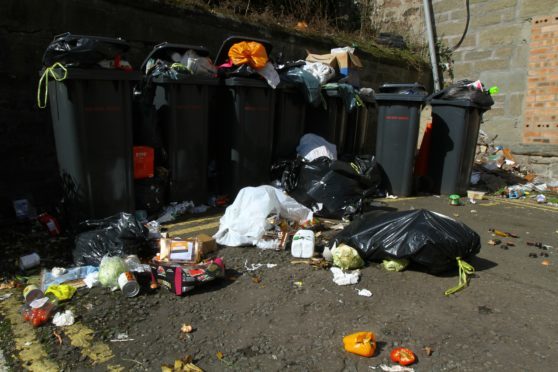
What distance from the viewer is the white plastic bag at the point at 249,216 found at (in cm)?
334

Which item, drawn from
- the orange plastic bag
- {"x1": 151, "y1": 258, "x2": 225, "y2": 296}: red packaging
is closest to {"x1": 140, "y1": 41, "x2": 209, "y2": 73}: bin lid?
→ the orange plastic bag

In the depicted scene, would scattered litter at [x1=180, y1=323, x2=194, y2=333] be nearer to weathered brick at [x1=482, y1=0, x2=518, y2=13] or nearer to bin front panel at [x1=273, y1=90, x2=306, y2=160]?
bin front panel at [x1=273, y1=90, x2=306, y2=160]

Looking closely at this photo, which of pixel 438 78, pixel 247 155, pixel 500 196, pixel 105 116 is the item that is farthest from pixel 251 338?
pixel 438 78

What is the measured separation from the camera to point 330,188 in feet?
13.8

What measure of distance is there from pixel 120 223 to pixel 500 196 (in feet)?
16.9

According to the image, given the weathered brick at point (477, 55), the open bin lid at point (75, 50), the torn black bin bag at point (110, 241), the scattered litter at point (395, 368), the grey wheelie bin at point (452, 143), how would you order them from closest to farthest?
1. the scattered litter at point (395, 368)
2. the torn black bin bag at point (110, 241)
3. the open bin lid at point (75, 50)
4. the grey wheelie bin at point (452, 143)
5. the weathered brick at point (477, 55)

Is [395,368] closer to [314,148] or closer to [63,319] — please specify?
[63,319]

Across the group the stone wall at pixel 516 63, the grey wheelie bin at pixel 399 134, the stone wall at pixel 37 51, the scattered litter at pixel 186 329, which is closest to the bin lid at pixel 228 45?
the stone wall at pixel 37 51

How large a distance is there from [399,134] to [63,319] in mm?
4305

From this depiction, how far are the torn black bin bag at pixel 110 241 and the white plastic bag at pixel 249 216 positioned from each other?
63 cm

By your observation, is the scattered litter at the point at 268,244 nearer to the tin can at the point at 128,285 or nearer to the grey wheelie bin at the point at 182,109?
the tin can at the point at 128,285

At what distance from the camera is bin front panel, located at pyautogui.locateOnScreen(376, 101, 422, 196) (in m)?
5.27

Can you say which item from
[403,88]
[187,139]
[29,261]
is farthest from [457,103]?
[29,261]

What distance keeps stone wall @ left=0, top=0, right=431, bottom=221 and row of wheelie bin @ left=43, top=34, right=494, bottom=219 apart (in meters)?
0.72
